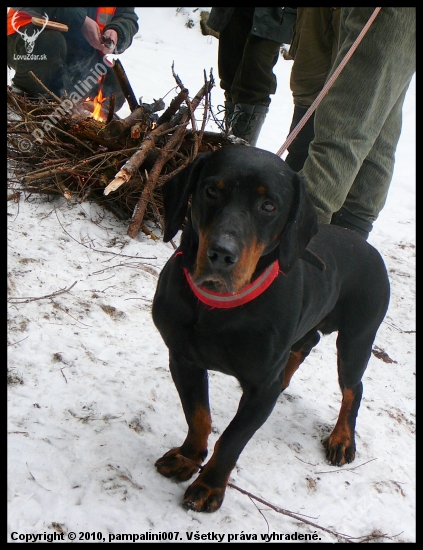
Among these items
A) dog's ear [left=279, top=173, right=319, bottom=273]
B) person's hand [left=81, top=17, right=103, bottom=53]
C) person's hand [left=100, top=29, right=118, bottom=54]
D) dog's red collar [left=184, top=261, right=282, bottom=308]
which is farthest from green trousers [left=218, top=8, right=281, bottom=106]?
dog's red collar [left=184, top=261, right=282, bottom=308]

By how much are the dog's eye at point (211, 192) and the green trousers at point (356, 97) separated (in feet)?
4.01

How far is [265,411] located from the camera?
197cm

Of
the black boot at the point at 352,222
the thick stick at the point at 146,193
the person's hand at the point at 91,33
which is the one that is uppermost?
the person's hand at the point at 91,33

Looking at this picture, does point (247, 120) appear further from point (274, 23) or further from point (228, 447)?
point (228, 447)

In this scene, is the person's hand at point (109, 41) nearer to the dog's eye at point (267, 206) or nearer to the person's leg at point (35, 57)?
the person's leg at point (35, 57)

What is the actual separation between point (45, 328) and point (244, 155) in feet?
5.05

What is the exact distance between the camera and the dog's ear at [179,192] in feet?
6.48

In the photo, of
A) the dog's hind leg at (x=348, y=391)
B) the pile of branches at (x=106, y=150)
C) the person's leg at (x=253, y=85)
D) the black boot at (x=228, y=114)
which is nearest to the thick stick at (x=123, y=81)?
the pile of branches at (x=106, y=150)

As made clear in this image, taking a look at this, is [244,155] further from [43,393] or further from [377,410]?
[377,410]

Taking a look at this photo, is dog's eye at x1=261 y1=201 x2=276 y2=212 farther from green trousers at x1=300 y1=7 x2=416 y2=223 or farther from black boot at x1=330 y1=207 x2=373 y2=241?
black boot at x1=330 y1=207 x2=373 y2=241

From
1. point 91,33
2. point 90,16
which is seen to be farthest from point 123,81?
point 90,16

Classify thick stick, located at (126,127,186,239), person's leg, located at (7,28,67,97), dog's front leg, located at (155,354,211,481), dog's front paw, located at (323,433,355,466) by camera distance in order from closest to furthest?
dog's front leg, located at (155,354,211,481) → dog's front paw, located at (323,433,355,466) → thick stick, located at (126,127,186,239) → person's leg, located at (7,28,67,97)

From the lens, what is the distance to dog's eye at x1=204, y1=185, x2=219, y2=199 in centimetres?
187

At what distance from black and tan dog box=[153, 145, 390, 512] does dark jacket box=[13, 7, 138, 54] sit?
4.34 metres
